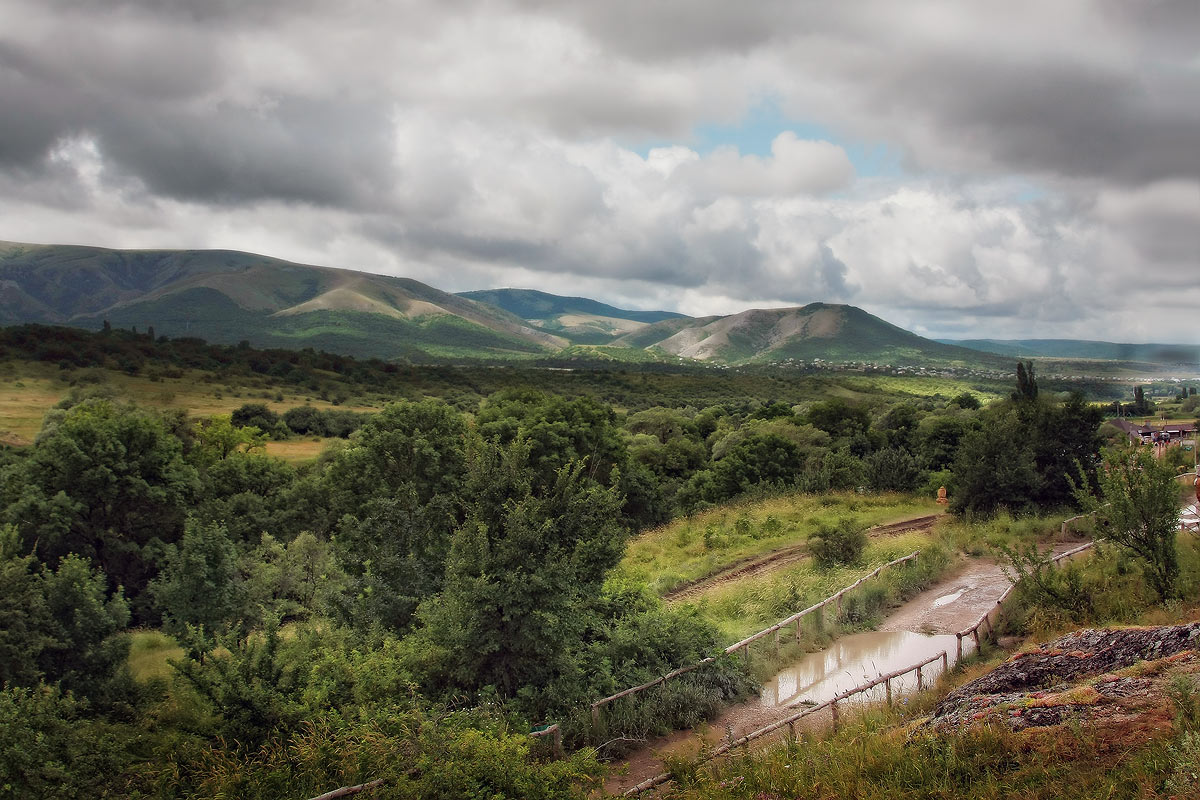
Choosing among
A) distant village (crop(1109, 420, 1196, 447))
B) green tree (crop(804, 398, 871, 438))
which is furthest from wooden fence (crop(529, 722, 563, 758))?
green tree (crop(804, 398, 871, 438))

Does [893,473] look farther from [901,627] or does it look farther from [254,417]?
[254,417]

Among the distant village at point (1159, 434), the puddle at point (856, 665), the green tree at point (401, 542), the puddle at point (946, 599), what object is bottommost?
the puddle at point (856, 665)

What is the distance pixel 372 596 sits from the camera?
43.8 ft

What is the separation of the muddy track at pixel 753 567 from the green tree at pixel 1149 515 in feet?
32.3

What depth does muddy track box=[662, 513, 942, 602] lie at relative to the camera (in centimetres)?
2019

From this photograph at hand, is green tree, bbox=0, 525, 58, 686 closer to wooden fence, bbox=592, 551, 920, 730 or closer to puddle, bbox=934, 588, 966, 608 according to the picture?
wooden fence, bbox=592, 551, 920, 730

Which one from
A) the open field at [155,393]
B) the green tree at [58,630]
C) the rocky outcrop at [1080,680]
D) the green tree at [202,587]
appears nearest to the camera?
the rocky outcrop at [1080,680]

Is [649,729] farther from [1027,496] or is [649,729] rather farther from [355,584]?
[1027,496]

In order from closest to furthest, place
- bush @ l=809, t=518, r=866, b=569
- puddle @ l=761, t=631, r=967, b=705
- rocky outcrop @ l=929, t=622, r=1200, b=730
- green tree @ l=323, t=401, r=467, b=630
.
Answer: rocky outcrop @ l=929, t=622, r=1200, b=730
puddle @ l=761, t=631, r=967, b=705
green tree @ l=323, t=401, r=467, b=630
bush @ l=809, t=518, r=866, b=569

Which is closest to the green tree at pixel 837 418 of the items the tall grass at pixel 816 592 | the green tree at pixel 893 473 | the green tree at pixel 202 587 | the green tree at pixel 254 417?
the green tree at pixel 893 473

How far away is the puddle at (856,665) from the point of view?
12.3 meters

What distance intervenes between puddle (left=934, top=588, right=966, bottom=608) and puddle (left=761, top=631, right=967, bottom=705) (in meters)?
2.06

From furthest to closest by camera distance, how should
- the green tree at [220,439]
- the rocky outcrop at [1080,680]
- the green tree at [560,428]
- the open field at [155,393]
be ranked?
the open field at [155,393], the green tree at [220,439], the green tree at [560,428], the rocky outcrop at [1080,680]

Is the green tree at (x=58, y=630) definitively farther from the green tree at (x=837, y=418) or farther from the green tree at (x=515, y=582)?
the green tree at (x=837, y=418)
